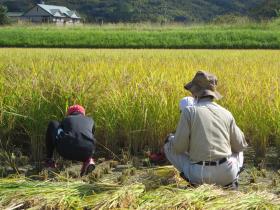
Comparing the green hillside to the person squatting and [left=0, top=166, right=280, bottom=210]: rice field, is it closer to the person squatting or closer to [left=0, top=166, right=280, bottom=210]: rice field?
the person squatting

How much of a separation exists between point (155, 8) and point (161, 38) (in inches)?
3134

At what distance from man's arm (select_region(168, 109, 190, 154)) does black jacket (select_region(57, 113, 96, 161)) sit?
1005 millimetres

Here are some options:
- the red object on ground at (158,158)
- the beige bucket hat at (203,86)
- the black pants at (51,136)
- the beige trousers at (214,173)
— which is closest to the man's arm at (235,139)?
the beige trousers at (214,173)

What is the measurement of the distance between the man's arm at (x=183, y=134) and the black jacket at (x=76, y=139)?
1005 mm

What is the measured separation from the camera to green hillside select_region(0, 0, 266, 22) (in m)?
99.1

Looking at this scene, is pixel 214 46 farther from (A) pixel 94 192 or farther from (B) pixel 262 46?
(A) pixel 94 192

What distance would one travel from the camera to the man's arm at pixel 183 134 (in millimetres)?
3734

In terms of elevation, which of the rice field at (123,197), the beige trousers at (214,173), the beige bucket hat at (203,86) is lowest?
the rice field at (123,197)

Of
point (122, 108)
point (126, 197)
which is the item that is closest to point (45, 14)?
point (122, 108)

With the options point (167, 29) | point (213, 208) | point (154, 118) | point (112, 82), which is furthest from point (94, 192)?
point (167, 29)

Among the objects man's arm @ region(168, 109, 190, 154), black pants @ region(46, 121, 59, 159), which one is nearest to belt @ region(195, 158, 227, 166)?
man's arm @ region(168, 109, 190, 154)

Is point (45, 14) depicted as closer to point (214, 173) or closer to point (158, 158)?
point (158, 158)

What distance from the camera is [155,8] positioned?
10450cm

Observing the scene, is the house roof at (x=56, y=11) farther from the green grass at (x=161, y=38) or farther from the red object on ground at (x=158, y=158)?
the red object on ground at (x=158, y=158)
